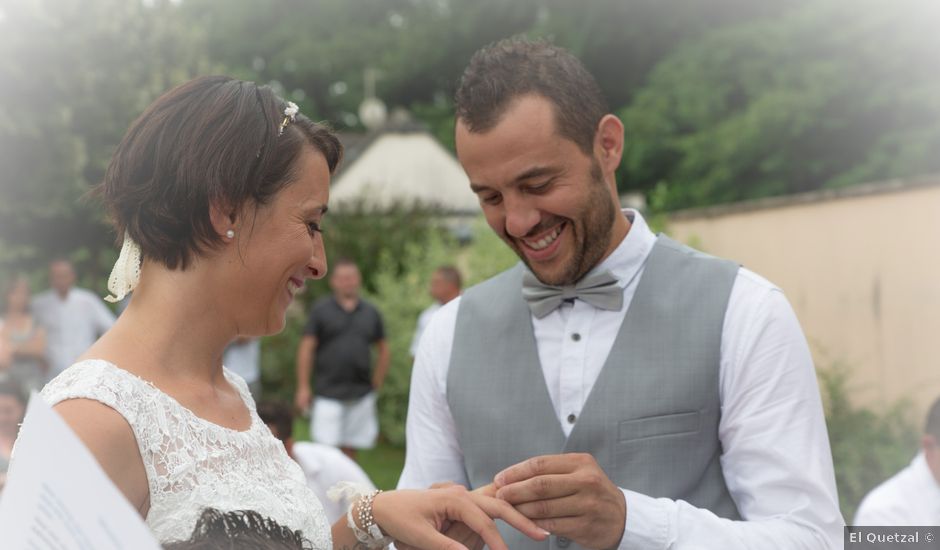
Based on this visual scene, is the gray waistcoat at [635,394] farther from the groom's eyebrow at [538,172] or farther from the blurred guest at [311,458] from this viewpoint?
the blurred guest at [311,458]

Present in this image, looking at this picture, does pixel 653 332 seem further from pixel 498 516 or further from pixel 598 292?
pixel 498 516

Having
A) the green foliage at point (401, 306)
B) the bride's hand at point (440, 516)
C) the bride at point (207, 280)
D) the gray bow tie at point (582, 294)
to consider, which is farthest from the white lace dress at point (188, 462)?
the green foliage at point (401, 306)

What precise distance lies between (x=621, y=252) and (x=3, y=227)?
49.7ft

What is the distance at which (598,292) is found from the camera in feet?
8.26

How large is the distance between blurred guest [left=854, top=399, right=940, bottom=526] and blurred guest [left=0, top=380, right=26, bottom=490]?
12.4 ft

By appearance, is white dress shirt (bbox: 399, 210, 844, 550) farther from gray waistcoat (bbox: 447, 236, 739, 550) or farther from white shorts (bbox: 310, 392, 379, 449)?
white shorts (bbox: 310, 392, 379, 449)

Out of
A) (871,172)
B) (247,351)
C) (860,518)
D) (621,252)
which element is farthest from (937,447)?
(871,172)

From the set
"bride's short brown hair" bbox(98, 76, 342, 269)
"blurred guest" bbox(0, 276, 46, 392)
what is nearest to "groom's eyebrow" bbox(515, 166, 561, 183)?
"bride's short brown hair" bbox(98, 76, 342, 269)

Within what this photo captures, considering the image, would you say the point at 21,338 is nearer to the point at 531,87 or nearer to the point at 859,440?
the point at 859,440

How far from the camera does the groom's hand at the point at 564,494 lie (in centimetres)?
200

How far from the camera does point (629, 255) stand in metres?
2.58

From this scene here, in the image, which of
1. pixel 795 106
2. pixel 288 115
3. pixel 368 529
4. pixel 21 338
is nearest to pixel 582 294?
pixel 368 529

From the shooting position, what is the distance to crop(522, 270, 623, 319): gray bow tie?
2.51 metres

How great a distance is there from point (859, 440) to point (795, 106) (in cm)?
1167
